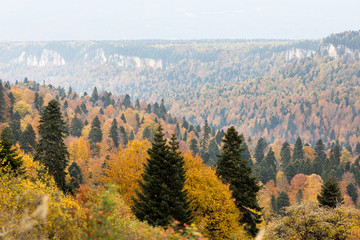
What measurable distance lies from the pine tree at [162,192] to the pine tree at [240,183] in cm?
750

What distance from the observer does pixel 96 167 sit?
3652 inches

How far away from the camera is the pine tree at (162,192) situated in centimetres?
3372

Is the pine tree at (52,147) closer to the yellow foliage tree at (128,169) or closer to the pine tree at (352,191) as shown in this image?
the yellow foliage tree at (128,169)

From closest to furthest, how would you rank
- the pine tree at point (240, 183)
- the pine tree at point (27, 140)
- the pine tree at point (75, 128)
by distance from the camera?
the pine tree at point (240, 183) < the pine tree at point (27, 140) < the pine tree at point (75, 128)

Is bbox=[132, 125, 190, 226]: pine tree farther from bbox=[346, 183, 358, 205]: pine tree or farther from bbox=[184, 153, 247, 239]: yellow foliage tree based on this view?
bbox=[346, 183, 358, 205]: pine tree

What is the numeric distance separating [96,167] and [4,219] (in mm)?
72624

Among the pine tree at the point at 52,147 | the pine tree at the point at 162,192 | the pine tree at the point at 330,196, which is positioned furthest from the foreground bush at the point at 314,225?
the pine tree at the point at 52,147

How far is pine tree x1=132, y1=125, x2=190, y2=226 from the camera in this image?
33.7m

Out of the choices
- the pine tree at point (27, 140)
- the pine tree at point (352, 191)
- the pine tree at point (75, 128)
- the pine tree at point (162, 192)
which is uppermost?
the pine tree at point (162, 192)

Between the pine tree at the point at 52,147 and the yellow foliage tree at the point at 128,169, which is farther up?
the pine tree at the point at 52,147

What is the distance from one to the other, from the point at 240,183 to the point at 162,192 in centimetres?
1092

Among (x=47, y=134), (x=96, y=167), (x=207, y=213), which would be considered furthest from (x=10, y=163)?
(x=96, y=167)

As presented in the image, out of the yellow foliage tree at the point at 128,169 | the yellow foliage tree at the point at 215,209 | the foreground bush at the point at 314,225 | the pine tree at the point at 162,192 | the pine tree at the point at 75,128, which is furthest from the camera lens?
the pine tree at the point at 75,128

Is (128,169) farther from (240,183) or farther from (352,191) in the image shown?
(352,191)
